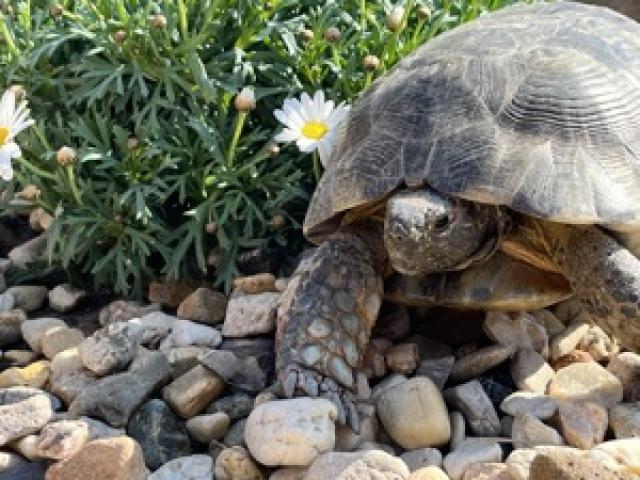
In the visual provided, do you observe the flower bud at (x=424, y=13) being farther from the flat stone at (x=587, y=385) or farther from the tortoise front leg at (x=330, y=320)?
the flat stone at (x=587, y=385)

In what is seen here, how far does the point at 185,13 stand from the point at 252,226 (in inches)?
28.5

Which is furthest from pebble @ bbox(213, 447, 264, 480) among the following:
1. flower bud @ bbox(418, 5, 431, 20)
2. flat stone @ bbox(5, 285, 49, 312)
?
flower bud @ bbox(418, 5, 431, 20)

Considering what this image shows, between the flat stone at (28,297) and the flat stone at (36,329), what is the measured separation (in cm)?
19

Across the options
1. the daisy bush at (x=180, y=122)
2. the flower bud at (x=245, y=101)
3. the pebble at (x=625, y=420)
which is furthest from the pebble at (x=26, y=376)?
the pebble at (x=625, y=420)

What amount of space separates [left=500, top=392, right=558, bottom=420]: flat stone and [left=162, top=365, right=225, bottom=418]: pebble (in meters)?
0.76

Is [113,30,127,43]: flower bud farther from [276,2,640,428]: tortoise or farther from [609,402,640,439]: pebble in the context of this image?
[609,402,640,439]: pebble

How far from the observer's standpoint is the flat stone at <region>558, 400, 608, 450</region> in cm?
217

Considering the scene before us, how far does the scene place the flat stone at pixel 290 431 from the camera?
6.81ft

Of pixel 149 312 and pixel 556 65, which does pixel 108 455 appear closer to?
pixel 149 312

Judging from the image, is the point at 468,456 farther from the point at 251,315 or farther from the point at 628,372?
the point at 251,315

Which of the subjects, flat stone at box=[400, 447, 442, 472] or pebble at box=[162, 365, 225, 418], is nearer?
flat stone at box=[400, 447, 442, 472]

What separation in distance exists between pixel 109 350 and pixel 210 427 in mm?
407

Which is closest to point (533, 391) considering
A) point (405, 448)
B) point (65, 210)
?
point (405, 448)

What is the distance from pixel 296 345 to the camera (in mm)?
2367
